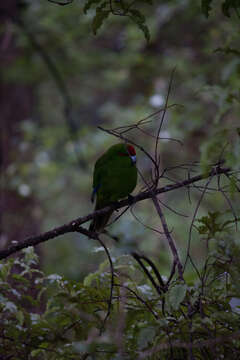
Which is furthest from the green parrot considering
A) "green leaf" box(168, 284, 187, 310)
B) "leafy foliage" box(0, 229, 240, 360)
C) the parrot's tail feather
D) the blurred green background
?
the blurred green background

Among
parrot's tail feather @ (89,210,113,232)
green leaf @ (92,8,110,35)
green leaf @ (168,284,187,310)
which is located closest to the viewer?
green leaf @ (168,284,187,310)

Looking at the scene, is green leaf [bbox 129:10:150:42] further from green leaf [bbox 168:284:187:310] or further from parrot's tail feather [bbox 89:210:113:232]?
parrot's tail feather [bbox 89:210:113:232]

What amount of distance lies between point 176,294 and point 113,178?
1.70m

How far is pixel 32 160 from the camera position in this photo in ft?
22.1

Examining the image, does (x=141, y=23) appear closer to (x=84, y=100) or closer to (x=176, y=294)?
(x=176, y=294)

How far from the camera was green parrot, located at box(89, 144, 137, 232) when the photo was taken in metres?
3.07

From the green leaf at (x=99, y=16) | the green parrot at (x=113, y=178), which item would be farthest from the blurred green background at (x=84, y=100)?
the green leaf at (x=99, y=16)

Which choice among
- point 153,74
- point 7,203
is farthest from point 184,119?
point 7,203

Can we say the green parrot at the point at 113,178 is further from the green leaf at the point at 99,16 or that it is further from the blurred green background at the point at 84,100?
the blurred green background at the point at 84,100

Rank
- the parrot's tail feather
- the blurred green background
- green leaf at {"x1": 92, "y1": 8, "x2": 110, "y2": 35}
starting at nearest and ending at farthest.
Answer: green leaf at {"x1": 92, "y1": 8, "x2": 110, "y2": 35}, the parrot's tail feather, the blurred green background

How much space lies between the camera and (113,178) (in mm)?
3117

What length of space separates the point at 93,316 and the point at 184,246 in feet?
18.8

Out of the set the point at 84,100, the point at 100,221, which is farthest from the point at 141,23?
the point at 84,100

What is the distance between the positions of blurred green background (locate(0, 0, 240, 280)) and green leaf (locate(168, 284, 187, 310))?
3434 mm
